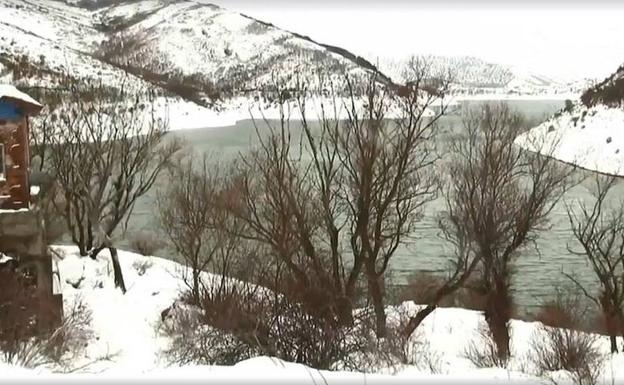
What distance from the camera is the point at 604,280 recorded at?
30.0 feet

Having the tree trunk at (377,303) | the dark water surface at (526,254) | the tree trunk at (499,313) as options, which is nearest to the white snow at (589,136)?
the dark water surface at (526,254)

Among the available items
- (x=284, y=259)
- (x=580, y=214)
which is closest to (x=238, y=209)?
(x=284, y=259)

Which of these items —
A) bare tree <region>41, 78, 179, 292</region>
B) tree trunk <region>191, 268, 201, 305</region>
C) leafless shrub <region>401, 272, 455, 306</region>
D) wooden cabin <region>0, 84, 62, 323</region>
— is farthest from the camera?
bare tree <region>41, 78, 179, 292</region>

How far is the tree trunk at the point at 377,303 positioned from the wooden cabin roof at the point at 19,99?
14.2 feet

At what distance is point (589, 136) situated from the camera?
16.1 m

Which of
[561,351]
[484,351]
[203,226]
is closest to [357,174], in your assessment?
[484,351]

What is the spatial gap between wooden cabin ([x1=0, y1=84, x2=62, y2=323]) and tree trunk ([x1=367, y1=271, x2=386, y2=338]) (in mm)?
3422

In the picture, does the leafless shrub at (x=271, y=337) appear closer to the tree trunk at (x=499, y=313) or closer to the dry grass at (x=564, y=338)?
the dry grass at (x=564, y=338)

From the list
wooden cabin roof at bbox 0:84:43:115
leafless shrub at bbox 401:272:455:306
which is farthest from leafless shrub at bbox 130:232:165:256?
wooden cabin roof at bbox 0:84:43:115

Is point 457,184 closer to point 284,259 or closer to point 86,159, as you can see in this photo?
point 284,259

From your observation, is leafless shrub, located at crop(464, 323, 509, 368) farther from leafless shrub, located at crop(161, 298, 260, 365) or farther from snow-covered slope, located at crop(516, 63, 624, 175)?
snow-covered slope, located at crop(516, 63, 624, 175)

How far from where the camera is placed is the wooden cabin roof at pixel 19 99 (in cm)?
768

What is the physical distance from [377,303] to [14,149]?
14.6 ft

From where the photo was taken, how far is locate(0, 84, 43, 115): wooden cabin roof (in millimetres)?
7684
